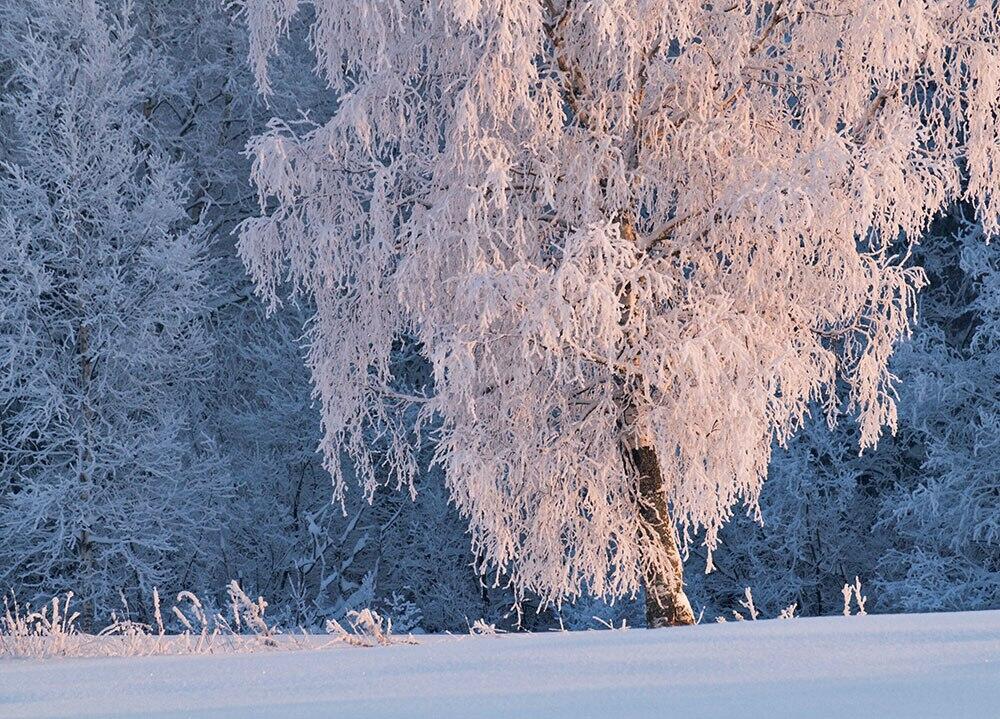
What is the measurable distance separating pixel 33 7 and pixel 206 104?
325 centimetres

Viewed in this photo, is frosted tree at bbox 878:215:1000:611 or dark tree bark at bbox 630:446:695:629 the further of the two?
frosted tree at bbox 878:215:1000:611

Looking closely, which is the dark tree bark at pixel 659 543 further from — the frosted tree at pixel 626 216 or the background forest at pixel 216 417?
the background forest at pixel 216 417

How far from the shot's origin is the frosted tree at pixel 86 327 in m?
16.3

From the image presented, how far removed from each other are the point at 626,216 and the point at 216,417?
36.2ft

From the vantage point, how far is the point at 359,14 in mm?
10039

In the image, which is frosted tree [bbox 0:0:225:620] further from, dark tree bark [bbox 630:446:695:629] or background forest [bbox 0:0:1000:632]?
dark tree bark [bbox 630:446:695:629]

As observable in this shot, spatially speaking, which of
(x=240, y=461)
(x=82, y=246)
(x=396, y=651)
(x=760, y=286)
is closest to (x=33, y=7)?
(x=82, y=246)

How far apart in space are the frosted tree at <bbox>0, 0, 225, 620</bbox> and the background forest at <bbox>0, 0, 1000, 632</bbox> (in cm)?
4

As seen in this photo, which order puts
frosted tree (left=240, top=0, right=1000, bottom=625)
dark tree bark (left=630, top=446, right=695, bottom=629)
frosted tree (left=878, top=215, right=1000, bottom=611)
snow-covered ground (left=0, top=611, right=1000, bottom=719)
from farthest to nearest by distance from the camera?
frosted tree (left=878, top=215, right=1000, bottom=611) < dark tree bark (left=630, top=446, right=695, bottom=629) < frosted tree (left=240, top=0, right=1000, bottom=625) < snow-covered ground (left=0, top=611, right=1000, bottom=719)

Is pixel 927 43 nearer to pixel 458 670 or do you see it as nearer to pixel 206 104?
pixel 458 670

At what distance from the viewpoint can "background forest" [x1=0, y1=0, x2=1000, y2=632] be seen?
16.6 m

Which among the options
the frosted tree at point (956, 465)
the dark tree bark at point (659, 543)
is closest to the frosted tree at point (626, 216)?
the dark tree bark at point (659, 543)

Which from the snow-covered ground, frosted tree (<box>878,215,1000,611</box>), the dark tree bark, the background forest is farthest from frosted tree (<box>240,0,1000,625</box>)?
frosted tree (<box>878,215,1000,611</box>)

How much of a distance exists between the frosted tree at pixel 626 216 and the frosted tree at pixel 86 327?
20.8ft
